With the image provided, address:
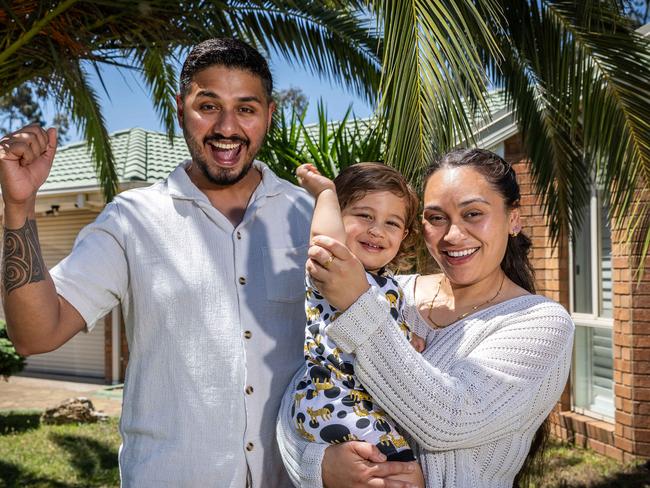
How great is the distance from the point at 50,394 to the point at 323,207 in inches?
464

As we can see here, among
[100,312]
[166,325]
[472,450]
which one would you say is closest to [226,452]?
[166,325]

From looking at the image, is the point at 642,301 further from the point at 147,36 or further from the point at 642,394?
the point at 147,36

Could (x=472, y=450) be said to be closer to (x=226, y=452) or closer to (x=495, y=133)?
(x=226, y=452)

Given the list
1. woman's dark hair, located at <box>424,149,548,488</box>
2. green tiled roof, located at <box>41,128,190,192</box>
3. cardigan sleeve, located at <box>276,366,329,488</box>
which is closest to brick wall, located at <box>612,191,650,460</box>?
woman's dark hair, located at <box>424,149,548,488</box>

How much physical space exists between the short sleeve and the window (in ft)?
19.8

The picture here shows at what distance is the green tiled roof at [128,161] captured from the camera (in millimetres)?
12126

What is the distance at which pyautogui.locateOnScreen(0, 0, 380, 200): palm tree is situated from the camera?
A: 17.8 feet

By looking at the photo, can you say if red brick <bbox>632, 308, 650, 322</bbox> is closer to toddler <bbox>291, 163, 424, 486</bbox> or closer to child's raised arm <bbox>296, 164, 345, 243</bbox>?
toddler <bbox>291, 163, 424, 486</bbox>

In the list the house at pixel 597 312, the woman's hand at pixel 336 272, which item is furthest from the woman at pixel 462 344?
the house at pixel 597 312

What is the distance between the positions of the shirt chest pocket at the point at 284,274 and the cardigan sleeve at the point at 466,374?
53 cm

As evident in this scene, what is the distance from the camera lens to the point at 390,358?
196cm

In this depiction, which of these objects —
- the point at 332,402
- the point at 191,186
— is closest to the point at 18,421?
the point at 191,186

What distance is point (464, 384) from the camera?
79.3 inches

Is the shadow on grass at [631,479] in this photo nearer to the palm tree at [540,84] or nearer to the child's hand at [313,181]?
the palm tree at [540,84]
